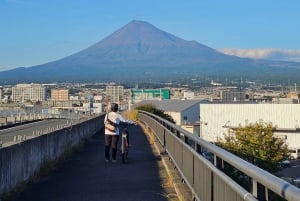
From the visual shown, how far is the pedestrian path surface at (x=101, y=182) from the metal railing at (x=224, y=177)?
924 millimetres

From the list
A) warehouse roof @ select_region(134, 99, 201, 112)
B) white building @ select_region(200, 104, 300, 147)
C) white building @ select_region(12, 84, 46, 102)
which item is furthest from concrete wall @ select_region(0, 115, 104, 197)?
white building @ select_region(12, 84, 46, 102)

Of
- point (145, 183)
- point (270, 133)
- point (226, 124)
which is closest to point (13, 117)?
point (270, 133)

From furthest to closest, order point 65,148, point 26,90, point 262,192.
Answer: point 26,90 < point 65,148 < point 262,192

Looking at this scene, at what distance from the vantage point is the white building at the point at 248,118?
92.2 meters

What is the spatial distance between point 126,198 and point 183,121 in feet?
380

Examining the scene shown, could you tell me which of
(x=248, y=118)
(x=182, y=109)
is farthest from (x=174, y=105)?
(x=248, y=118)

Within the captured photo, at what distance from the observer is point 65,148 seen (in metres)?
18.8

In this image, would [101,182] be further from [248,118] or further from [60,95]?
[60,95]

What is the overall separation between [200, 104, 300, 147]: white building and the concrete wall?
233ft

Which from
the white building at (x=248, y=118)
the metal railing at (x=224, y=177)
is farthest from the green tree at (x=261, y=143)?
the white building at (x=248, y=118)

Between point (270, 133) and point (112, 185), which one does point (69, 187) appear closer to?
point (112, 185)

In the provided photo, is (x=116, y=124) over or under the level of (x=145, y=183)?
over

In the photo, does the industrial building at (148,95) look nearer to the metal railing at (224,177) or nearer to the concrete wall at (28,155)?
the concrete wall at (28,155)

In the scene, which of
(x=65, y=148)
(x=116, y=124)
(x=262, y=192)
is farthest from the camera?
(x=65, y=148)
